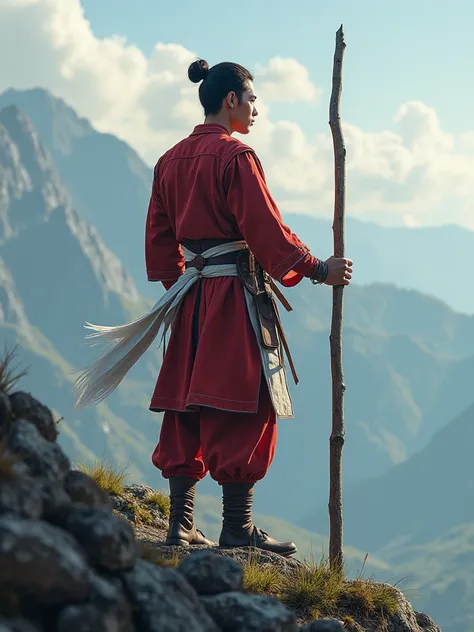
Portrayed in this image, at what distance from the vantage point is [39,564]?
2949 millimetres

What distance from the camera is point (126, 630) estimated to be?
320 centimetres

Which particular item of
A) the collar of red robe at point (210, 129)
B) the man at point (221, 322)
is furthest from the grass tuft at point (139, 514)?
the collar of red robe at point (210, 129)

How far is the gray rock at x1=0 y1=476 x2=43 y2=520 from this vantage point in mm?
3188

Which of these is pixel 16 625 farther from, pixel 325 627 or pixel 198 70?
pixel 198 70

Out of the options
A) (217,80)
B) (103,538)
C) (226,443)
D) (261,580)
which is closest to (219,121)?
(217,80)

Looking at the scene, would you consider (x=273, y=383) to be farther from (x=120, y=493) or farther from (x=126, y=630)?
(x=126, y=630)

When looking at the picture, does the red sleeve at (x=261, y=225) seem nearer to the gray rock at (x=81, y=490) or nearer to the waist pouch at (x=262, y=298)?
the waist pouch at (x=262, y=298)

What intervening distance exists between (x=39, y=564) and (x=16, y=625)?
0.19m

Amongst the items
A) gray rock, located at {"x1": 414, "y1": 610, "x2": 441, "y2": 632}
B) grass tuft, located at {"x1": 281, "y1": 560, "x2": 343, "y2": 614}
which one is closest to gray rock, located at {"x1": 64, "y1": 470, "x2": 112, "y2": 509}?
grass tuft, located at {"x1": 281, "y1": 560, "x2": 343, "y2": 614}

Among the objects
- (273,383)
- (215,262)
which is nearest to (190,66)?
(215,262)

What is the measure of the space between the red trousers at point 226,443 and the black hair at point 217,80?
1928 millimetres

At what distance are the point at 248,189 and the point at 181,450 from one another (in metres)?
1.79

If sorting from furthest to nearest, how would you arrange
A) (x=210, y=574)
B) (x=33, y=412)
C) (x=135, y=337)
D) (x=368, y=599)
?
1. (x=135, y=337)
2. (x=368, y=599)
3. (x=210, y=574)
4. (x=33, y=412)

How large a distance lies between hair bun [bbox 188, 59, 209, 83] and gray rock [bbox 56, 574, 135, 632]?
417 cm
